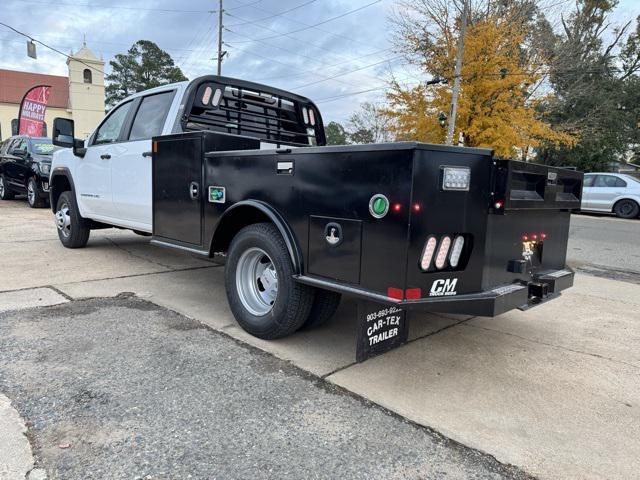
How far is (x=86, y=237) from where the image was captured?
7.28m

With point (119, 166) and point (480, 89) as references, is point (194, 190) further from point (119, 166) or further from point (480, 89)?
point (480, 89)

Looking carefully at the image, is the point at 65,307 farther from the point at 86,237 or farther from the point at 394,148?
the point at 394,148

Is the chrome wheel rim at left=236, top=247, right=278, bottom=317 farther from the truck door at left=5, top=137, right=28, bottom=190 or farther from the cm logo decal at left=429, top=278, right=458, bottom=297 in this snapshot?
the truck door at left=5, top=137, right=28, bottom=190

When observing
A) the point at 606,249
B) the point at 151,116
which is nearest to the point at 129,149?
the point at 151,116

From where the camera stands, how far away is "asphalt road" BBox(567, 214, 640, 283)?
304 inches

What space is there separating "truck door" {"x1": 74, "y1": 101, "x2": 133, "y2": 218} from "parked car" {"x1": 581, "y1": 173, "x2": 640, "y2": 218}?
15.5 m

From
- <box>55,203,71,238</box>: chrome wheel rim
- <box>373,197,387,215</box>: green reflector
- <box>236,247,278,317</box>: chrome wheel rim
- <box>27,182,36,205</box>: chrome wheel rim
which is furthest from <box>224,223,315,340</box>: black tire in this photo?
<box>27,182,36,205</box>: chrome wheel rim

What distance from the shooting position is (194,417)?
2705 mm

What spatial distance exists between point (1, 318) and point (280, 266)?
253cm

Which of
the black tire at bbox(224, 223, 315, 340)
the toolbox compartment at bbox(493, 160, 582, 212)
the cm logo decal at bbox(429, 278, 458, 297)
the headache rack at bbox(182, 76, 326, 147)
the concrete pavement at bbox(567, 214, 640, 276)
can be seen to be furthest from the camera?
the concrete pavement at bbox(567, 214, 640, 276)

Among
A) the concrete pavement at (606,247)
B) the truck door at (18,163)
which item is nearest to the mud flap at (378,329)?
the concrete pavement at (606,247)

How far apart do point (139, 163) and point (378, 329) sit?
334 cm

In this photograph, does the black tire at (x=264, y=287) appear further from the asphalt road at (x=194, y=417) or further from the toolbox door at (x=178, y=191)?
the toolbox door at (x=178, y=191)

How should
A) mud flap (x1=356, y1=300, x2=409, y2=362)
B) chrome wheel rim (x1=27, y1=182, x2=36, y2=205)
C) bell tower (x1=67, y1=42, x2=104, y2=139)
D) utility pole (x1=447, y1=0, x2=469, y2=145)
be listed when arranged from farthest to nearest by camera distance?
bell tower (x1=67, y1=42, x2=104, y2=139) < utility pole (x1=447, y1=0, x2=469, y2=145) < chrome wheel rim (x1=27, y1=182, x2=36, y2=205) < mud flap (x1=356, y1=300, x2=409, y2=362)
